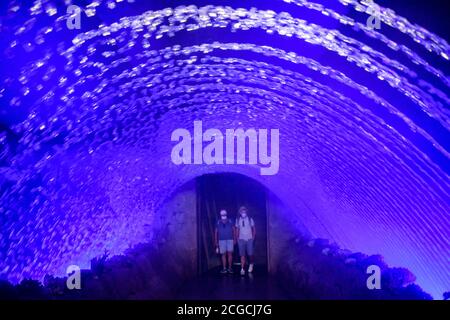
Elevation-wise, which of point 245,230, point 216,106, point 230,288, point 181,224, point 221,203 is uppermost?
point 216,106

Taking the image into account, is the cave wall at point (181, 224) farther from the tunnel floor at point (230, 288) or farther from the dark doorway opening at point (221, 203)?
the tunnel floor at point (230, 288)

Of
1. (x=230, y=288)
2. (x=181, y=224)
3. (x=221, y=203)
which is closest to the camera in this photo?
(x=230, y=288)

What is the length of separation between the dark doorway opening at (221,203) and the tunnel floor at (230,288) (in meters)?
0.68

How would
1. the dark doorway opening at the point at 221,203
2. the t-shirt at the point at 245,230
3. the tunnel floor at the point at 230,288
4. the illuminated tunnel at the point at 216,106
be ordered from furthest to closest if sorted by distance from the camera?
the dark doorway opening at the point at 221,203, the t-shirt at the point at 245,230, the tunnel floor at the point at 230,288, the illuminated tunnel at the point at 216,106

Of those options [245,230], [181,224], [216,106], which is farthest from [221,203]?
[216,106]

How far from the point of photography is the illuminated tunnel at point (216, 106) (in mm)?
5121

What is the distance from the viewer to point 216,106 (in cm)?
808

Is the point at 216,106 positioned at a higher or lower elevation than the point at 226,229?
higher

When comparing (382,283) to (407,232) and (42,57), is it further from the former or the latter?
(42,57)

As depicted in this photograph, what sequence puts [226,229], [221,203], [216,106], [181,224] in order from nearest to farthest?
1. [216,106]
2. [226,229]
3. [221,203]
4. [181,224]

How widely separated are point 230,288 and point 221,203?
11.0 feet

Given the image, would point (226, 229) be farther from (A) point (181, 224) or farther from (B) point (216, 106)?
(A) point (181, 224)

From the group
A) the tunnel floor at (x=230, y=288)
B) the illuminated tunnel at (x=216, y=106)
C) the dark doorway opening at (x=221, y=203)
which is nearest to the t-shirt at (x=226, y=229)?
the tunnel floor at (x=230, y=288)

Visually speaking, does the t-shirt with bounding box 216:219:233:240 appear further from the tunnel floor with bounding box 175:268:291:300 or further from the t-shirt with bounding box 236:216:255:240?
the tunnel floor with bounding box 175:268:291:300
